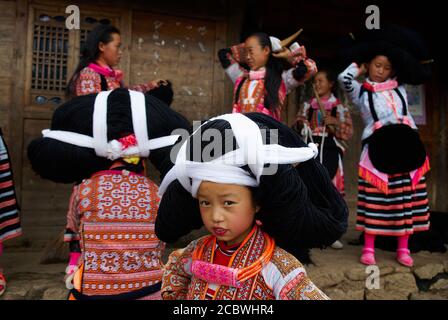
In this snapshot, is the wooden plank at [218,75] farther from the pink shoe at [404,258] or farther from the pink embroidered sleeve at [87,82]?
the pink shoe at [404,258]

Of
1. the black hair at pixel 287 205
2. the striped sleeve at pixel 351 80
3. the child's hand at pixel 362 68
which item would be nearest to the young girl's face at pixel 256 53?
the striped sleeve at pixel 351 80

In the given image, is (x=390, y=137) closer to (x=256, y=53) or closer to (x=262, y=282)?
(x=256, y=53)

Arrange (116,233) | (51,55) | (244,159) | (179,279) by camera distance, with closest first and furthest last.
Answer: (244,159)
(179,279)
(116,233)
(51,55)

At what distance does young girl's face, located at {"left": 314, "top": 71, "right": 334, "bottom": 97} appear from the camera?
4789 millimetres

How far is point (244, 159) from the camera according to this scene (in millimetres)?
1471

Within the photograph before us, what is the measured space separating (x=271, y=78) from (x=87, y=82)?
5.40 feet

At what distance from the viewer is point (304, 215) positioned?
150 cm

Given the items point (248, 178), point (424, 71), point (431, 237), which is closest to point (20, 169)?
point (248, 178)

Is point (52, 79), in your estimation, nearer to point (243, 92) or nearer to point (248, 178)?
point (243, 92)

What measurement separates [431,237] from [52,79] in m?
4.47

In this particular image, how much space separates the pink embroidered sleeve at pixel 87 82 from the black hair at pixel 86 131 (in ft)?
4.24

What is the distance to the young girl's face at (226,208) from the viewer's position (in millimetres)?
1512

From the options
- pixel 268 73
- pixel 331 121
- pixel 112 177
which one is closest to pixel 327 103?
pixel 331 121

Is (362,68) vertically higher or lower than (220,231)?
higher
